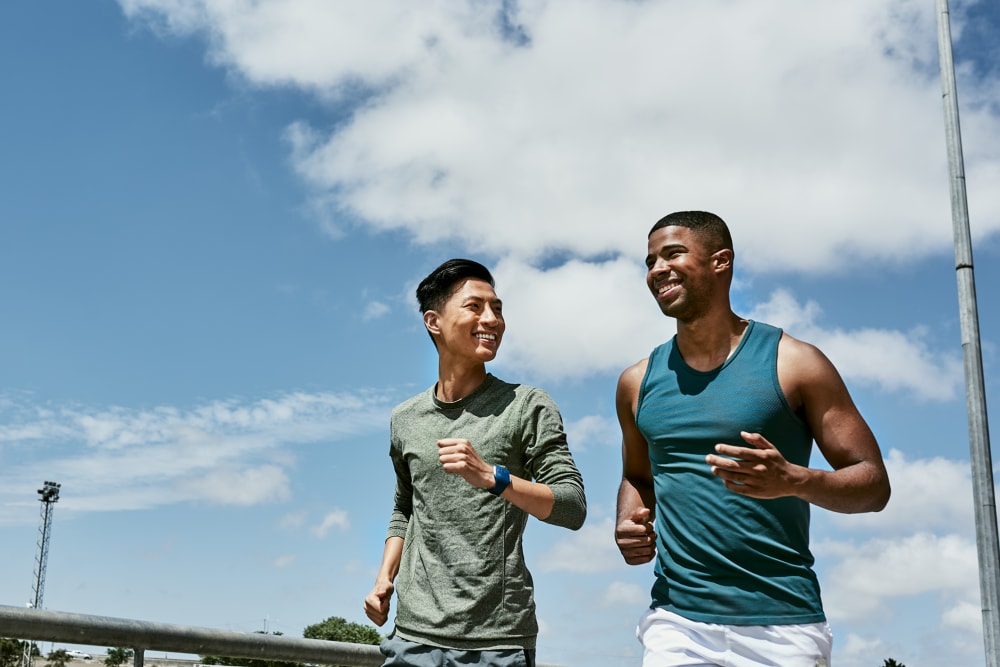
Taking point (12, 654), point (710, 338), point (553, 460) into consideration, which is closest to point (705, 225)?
point (710, 338)

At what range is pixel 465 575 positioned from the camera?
3664 millimetres

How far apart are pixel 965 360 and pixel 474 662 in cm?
729

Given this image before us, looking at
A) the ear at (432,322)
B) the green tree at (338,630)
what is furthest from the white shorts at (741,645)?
the green tree at (338,630)

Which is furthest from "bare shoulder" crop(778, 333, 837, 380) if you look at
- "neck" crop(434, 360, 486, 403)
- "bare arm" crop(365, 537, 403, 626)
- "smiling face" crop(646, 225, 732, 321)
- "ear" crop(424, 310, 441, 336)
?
"bare arm" crop(365, 537, 403, 626)

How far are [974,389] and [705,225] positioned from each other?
6675 millimetres

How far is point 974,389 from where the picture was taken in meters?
9.29

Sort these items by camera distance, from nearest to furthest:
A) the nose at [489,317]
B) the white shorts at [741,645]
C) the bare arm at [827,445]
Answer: the bare arm at [827,445] < the white shorts at [741,645] < the nose at [489,317]

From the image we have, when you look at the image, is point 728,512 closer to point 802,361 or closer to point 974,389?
point 802,361

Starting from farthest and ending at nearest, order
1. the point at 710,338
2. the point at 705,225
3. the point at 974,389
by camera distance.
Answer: the point at 974,389, the point at 705,225, the point at 710,338

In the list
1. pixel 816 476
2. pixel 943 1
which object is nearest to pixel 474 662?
pixel 816 476

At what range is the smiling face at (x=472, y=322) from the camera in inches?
159

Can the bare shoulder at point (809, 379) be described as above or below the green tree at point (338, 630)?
below

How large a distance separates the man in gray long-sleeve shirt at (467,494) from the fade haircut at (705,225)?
0.80m

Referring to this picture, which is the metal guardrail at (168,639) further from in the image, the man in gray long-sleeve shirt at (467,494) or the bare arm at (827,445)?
the bare arm at (827,445)
